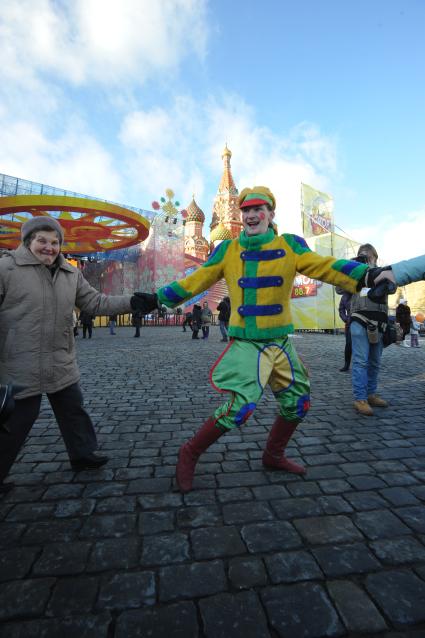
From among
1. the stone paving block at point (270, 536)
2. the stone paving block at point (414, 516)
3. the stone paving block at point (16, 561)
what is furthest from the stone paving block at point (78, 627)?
the stone paving block at point (414, 516)

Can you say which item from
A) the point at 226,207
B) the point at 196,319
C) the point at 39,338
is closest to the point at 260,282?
the point at 39,338

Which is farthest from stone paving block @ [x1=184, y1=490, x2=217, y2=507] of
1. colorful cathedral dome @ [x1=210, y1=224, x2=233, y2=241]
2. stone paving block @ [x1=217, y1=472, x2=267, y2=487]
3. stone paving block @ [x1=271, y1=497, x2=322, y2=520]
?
colorful cathedral dome @ [x1=210, y1=224, x2=233, y2=241]

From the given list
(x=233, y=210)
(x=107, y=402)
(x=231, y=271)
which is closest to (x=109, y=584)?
(x=231, y=271)

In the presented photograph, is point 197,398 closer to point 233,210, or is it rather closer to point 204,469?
point 204,469

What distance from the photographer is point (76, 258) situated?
1375 inches

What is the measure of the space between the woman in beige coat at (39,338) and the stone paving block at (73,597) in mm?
937

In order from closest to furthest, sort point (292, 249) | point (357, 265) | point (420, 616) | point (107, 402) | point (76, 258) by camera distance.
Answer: point (420, 616) < point (357, 265) < point (292, 249) < point (107, 402) < point (76, 258)

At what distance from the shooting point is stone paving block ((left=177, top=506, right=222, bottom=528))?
1.89 meters

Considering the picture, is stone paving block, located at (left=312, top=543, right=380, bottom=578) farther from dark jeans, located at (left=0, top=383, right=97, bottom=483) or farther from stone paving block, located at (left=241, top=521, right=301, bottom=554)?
dark jeans, located at (left=0, top=383, right=97, bottom=483)

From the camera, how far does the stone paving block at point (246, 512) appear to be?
1.91 meters

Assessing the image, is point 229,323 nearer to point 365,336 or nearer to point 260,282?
point 260,282

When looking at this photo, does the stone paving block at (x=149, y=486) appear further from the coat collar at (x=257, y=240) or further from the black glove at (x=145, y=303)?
the coat collar at (x=257, y=240)

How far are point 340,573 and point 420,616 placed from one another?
0.31m

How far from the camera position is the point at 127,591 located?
1438 mm
